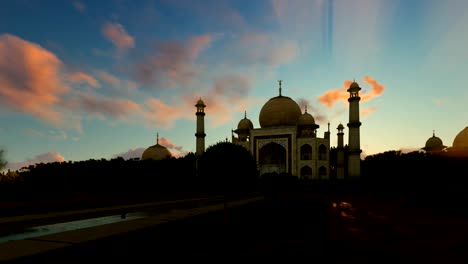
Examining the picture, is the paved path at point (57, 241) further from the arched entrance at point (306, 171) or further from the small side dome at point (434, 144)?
the small side dome at point (434, 144)

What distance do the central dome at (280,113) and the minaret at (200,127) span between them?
→ 1020 centimetres

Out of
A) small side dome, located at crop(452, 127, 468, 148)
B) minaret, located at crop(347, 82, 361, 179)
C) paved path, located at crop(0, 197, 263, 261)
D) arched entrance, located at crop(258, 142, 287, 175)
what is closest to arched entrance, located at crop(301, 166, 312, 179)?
arched entrance, located at crop(258, 142, 287, 175)

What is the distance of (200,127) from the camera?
171 feet

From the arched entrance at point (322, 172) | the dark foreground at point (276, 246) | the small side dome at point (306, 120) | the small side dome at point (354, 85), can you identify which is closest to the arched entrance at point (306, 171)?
the arched entrance at point (322, 172)

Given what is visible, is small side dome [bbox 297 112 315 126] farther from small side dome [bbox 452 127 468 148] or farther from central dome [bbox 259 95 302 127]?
small side dome [bbox 452 127 468 148]

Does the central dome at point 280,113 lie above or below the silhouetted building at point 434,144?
above

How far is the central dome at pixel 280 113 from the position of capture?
53.5 meters

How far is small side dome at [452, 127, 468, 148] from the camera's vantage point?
5240 cm

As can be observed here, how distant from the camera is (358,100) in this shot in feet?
149

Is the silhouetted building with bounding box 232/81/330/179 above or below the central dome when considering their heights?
below

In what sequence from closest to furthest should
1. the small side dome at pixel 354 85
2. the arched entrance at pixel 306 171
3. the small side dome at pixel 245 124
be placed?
the small side dome at pixel 354 85 < the arched entrance at pixel 306 171 < the small side dome at pixel 245 124

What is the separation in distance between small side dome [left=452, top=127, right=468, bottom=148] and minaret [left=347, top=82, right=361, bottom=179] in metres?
20.6

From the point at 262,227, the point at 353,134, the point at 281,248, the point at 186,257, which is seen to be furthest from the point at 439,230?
the point at 353,134

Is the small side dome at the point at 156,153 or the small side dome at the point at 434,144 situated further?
the small side dome at the point at 156,153
